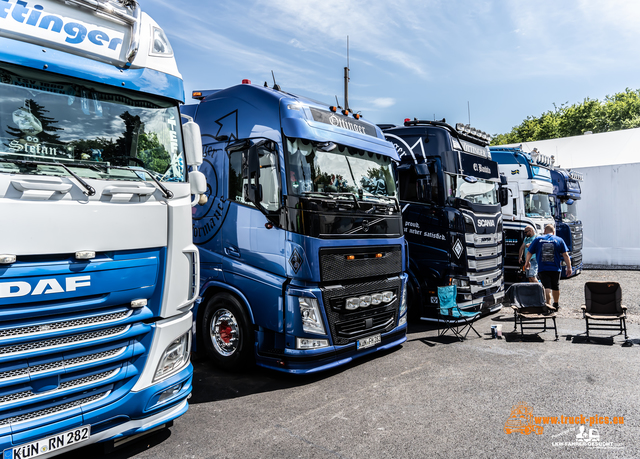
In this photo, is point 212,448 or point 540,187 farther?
point 540,187

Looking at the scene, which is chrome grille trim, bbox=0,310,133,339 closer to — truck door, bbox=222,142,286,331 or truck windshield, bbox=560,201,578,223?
truck door, bbox=222,142,286,331

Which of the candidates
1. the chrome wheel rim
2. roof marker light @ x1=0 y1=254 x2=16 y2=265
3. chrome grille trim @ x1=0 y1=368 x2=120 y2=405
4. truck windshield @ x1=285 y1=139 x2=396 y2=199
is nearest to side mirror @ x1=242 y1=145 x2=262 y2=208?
truck windshield @ x1=285 y1=139 x2=396 y2=199

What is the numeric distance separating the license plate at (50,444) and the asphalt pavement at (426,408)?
635 millimetres

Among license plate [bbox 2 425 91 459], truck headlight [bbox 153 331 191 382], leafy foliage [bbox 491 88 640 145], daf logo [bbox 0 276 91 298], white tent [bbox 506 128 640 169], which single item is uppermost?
leafy foliage [bbox 491 88 640 145]

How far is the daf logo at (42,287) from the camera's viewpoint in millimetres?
2879

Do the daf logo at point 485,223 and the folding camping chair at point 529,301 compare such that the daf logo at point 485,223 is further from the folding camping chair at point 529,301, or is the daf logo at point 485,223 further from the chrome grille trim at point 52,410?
the chrome grille trim at point 52,410

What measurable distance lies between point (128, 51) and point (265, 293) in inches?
116

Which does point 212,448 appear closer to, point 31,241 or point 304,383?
point 304,383

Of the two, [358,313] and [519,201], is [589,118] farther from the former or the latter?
[358,313]

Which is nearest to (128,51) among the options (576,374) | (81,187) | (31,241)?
(81,187)

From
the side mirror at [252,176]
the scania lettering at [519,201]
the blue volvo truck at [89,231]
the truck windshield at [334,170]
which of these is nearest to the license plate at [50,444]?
the blue volvo truck at [89,231]

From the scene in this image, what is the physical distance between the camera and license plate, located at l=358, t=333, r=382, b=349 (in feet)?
19.0

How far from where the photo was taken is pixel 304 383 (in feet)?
18.0

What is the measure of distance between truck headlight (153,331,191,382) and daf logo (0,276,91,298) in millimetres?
895
